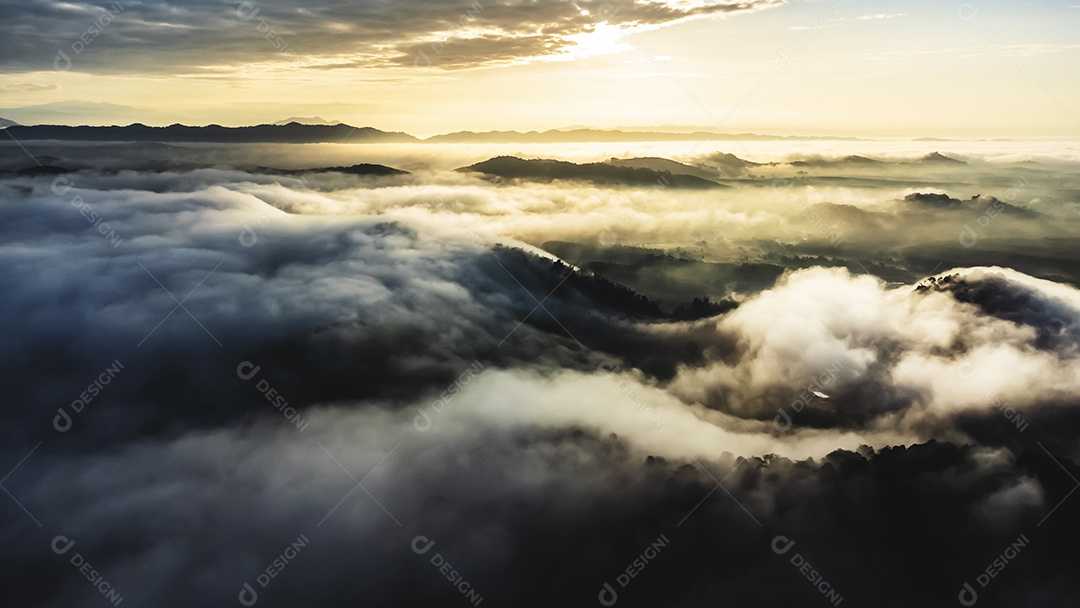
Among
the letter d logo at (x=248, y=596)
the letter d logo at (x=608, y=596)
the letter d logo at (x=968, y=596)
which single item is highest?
the letter d logo at (x=248, y=596)

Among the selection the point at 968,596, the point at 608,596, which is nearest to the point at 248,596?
the point at 608,596

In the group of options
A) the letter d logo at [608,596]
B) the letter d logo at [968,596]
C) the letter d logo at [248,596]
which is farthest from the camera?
the letter d logo at [968,596]

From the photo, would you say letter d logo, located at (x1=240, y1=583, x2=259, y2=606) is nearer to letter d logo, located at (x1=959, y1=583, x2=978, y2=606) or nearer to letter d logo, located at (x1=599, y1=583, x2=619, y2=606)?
letter d logo, located at (x1=599, y1=583, x2=619, y2=606)

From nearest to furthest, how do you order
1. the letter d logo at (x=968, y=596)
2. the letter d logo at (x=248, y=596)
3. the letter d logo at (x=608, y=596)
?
the letter d logo at (x=248, y=596)
the letter d logo at (x=608, y=596)
the letter d logo at (x=968, y=596)

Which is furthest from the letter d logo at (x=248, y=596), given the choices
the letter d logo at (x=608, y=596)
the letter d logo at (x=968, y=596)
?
the letter d logo at (x=968, y=596)

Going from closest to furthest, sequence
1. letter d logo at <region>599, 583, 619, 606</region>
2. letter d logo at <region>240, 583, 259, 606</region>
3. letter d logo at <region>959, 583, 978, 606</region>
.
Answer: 1. letter d logo at <region>240, 583, 259, 606</region>
2. letter d logo at <region>599, 583, 619, 606</region>
3. letter d logo at <region>959, 583, 978, 606</region>

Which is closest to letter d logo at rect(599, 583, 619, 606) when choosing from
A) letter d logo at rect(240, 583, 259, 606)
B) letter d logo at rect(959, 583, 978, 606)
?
letter d logo at rect(240, 583, 259, 606)

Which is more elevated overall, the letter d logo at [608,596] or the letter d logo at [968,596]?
the letter d logo at [608,596]

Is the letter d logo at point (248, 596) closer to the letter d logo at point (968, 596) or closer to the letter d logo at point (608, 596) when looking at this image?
the letter d logo at point (608, 596)

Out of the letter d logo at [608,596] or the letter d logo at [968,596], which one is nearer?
the letter d logo at [608,596]

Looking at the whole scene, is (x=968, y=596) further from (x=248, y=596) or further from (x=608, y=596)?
(x=248, y=596)

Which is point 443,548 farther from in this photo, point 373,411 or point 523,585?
point 373,411
